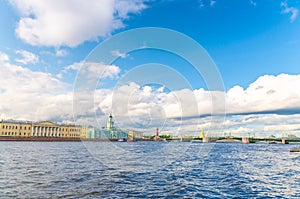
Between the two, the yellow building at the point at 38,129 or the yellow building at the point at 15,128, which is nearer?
the yellow building at the point at 15,128

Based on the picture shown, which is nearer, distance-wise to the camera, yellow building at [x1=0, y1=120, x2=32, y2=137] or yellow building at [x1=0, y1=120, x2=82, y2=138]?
yellow building at [x1=0, y1=120, x2=32, y2=137]

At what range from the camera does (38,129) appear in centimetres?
16488

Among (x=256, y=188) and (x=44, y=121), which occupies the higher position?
(x=44, y=121)

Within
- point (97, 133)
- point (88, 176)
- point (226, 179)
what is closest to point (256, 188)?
point (226, 179)

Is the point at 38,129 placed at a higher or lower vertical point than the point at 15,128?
lower

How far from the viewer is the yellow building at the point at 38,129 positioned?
15088cm

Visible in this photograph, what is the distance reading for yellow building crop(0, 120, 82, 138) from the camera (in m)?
151

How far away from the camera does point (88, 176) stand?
76.8 feet

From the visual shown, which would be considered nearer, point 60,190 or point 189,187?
point 60,190

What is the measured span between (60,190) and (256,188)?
48.6 feet

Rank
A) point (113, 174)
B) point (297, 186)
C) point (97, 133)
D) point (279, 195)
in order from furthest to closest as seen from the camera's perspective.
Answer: point (97, 133) < point (113, 174) < point (297, 186) < point (279, 195)

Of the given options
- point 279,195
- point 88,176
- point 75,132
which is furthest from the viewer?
point 75,132

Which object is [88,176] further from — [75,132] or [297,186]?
[75,132]

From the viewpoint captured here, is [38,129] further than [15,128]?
Yes
